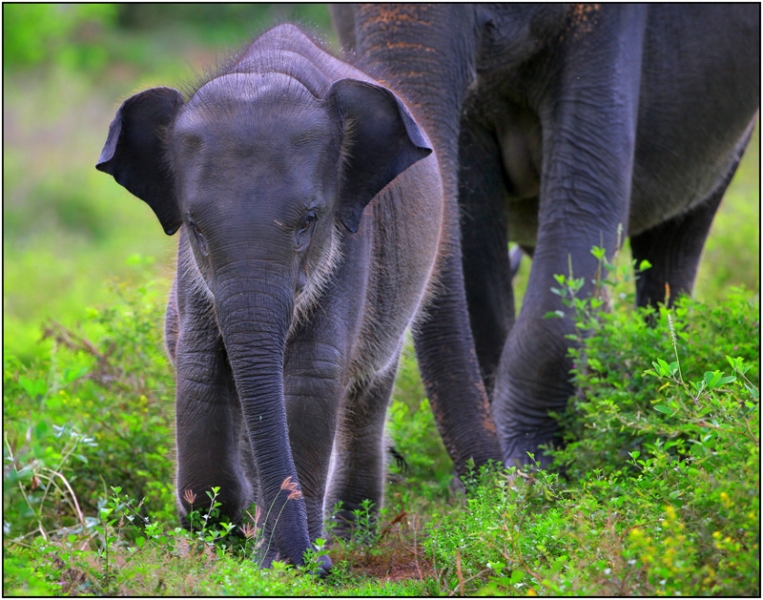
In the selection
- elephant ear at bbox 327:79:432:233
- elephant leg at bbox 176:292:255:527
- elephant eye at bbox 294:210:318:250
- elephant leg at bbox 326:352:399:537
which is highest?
elephant ear at bbox 327:79:432:233

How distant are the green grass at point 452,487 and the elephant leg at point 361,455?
14 centimetres

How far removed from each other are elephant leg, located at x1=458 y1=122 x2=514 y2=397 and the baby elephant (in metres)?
1.43

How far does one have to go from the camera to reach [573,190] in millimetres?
4910

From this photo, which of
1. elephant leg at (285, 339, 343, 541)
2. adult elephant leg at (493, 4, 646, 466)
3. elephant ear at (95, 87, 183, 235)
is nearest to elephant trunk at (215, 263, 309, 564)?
elephant leg at (285, 339, 343, 541)

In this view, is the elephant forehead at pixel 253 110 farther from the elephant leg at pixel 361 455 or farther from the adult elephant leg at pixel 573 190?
the adult elephant leg at pixel 573 190

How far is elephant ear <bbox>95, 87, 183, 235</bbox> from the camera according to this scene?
A: 350 centimetres

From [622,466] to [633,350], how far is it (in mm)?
462

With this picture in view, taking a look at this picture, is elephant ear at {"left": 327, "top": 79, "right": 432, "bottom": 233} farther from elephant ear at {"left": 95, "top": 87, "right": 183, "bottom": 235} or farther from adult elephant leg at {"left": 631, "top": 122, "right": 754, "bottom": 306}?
adult elephant leg at {"left": 631, "top": 122, "right": 754, "bottom": 306}

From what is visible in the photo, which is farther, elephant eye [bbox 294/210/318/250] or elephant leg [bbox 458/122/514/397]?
elephant leg [bbox 458/122/514/397]

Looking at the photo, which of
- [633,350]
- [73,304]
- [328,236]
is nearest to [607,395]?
[633,350]

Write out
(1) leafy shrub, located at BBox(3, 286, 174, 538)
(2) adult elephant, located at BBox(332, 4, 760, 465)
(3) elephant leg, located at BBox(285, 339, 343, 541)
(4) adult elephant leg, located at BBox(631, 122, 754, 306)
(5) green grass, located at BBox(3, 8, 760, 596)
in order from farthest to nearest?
(4) adult elephant leg, located at BBox(631, 122, 754, 306) → (2) adult elephant, located at BBox(332, 4, 760, 465) → (1) leafy shrub, located at BBox(3, 286, 174, 538) → (3) elephant leg, located at BBox(285, 339, 343, 541) → (5) green grass, located at BBox(3, 8, 760, 596)

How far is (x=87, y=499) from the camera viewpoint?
14.8 ft

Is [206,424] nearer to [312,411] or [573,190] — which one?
[312,411]

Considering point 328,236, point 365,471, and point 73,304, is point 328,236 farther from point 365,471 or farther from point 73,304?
point 73,304
